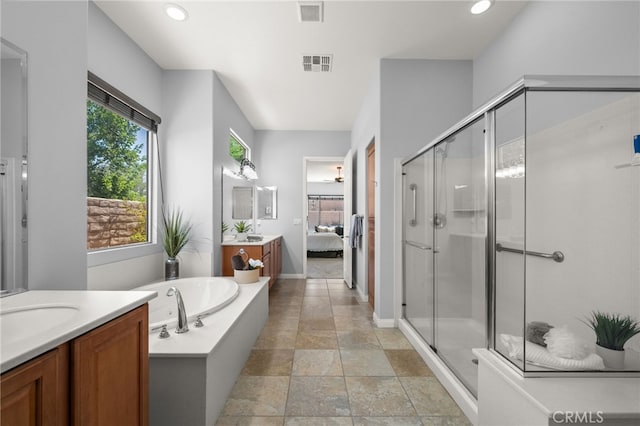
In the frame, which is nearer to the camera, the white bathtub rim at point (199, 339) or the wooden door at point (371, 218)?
the white bathtub rim at point (199, 339)

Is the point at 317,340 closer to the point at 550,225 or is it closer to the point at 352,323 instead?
the point at 352,323

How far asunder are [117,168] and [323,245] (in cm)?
583

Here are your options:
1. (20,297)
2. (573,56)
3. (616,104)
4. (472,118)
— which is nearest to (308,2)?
(472,118)

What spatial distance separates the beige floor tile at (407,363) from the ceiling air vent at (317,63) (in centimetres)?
291

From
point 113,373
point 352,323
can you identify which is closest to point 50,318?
point 113,373

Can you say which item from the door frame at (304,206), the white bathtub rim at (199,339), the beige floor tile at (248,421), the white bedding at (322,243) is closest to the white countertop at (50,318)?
the white bathtub rim at (199,339)

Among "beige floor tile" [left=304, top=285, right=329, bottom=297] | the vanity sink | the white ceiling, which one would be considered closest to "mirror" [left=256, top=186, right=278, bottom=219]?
"beige floor tile" [left=304, top=285, right=329, bottom=297]

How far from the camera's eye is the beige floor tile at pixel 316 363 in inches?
86.2

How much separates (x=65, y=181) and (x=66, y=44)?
67cm

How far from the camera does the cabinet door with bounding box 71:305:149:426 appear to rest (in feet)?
2.89

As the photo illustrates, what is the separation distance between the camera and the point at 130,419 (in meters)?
1.12

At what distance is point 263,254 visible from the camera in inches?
155

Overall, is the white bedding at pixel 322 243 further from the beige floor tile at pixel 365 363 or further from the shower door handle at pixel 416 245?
the beige floor tile at pixel 365 363

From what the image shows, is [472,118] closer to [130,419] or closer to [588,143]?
[588,143]
